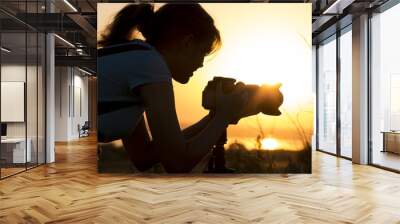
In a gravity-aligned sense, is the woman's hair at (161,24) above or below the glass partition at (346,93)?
above

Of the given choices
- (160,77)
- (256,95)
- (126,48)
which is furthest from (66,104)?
(256,95)

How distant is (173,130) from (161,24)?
6.35 ft

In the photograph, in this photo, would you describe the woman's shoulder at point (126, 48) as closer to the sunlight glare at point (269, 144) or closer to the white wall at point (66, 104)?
the sunlight glare at point (269, 144)

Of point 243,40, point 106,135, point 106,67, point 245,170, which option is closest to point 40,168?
point 106,135

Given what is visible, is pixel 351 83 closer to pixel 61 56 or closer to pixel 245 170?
pixel 245 170

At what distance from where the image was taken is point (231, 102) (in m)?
6.99

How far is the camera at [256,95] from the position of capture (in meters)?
6.95

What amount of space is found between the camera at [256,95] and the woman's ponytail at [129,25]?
58.9 inches

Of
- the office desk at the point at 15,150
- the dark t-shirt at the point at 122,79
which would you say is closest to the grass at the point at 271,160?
the dark t-shirt at the point at 122,79

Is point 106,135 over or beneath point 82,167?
over

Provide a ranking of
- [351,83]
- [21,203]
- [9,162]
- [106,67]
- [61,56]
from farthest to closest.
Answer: [61,56]
[351,83]
[9,162]
[106,67]
[21,203]

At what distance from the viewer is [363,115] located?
27.4 ft

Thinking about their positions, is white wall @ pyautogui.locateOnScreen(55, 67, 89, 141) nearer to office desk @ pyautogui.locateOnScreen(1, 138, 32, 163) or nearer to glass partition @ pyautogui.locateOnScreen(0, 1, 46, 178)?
glass partition @ pyautogui.locateOnScreen(0, 1, 46, 178)

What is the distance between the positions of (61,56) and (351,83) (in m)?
9.25
